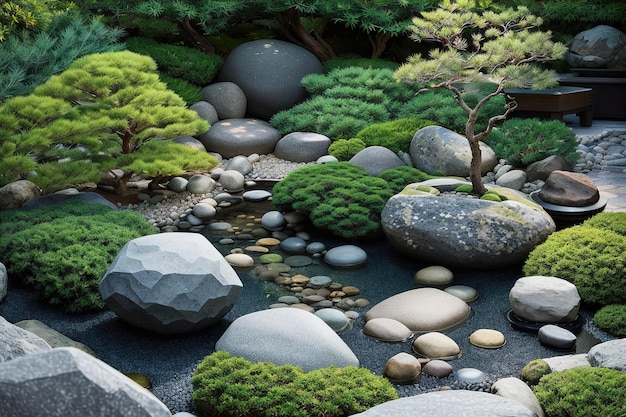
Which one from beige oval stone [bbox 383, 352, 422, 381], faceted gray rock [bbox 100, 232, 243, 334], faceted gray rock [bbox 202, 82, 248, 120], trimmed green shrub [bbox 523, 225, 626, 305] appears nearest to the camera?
beige oval stone [bbox 383, 352, 422, 381]

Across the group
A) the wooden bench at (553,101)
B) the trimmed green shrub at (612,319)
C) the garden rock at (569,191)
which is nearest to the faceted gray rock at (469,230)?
the garden rock at (569,191)

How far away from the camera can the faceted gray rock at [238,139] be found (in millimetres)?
11656

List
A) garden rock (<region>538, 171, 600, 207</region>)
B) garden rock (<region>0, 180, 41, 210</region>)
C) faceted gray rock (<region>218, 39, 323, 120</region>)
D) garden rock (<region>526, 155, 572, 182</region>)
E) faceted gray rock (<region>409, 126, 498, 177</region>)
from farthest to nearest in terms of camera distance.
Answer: faceted gray rock (<region>218, 39, 323, 120</region>) → faceted gray rock (<region>409, 126, 498, 177</region>) → garden rock (<region>526, 155, 572, 182</region>) → garden rock (<region>0, 180, 41, 210</region>) → garden rock (<region>538, 171, 600, 207</region>)

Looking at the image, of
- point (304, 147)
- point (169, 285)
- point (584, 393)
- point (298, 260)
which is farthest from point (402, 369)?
point (304, 147)

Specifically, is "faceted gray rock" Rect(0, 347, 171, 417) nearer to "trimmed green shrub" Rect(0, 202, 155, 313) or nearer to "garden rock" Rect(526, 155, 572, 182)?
"trimmed green shrub" Rect(0, 202, 155, 313)

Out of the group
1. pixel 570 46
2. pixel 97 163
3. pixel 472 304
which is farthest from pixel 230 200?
pixel 570 46

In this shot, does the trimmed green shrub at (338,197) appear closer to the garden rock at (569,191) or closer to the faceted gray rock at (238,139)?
the garden rock at (569,191)

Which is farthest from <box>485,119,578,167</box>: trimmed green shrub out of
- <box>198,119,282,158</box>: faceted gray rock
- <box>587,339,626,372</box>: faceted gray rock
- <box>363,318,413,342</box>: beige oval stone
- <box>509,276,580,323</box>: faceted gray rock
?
<box>587,339,626,372</box>: faceted gray rock

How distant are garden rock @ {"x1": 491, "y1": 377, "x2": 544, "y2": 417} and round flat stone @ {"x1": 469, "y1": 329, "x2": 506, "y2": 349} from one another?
83cm

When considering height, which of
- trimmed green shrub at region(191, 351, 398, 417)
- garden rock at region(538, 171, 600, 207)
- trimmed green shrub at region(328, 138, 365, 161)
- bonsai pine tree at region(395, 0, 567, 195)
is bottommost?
trimmed green shrub at region(328, 138, 365, 161)

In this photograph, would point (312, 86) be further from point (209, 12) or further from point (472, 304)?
point (472, 304)

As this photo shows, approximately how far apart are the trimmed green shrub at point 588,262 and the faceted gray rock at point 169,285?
2.81 m

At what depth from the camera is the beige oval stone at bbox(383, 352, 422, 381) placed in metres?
5.18

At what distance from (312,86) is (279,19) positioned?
2300 mm
